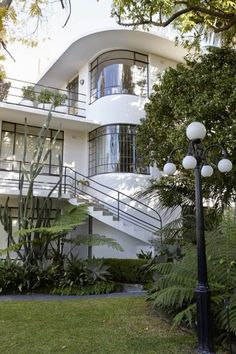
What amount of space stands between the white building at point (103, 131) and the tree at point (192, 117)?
3.24 metres

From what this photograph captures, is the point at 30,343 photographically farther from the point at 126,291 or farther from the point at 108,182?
the point at 108,182

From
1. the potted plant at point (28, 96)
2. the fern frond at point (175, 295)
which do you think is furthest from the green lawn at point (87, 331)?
the potted plant at point (28, 96)

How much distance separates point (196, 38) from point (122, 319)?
28.0 ft

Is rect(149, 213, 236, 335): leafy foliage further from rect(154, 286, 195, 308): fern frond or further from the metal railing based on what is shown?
the metal railing

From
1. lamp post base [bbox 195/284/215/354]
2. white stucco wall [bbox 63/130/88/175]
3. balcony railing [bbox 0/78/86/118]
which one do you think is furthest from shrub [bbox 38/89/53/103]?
lamp post base [bbox 195/284/215/354]

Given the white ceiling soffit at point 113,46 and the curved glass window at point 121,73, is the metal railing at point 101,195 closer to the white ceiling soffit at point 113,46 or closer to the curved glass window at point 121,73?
the curved glass window at point 121,73

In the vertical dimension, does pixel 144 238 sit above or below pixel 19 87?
below

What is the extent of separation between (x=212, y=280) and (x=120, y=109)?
11305 mm

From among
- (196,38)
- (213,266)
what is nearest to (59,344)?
(213,266)

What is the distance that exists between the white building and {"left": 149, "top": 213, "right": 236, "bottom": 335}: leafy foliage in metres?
7.66

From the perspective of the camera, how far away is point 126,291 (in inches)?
450

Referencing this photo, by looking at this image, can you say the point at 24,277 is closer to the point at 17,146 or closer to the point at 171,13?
the point at 17,146

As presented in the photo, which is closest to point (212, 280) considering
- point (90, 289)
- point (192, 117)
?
point (192, 117)

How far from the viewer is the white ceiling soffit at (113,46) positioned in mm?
15914
